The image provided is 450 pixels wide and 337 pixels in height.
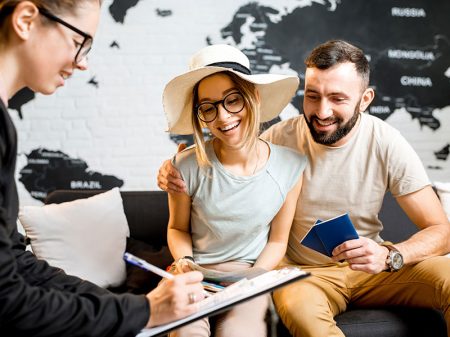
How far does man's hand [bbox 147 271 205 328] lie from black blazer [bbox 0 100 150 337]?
3 centimetres

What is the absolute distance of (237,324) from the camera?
5.97 feet

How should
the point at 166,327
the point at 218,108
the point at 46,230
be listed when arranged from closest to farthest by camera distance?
the point at 166,327 < the point at 218,108 < the point at 46,230

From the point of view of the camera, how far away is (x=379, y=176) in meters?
2.13

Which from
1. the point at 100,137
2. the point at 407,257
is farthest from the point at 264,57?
the point at 407,257

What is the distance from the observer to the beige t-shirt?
2100 mm

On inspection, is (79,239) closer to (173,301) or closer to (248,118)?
(248,118)

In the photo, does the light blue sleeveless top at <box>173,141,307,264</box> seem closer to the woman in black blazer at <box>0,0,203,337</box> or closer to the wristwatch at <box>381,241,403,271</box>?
the wristwatch at <box>381,241,403,271</box>

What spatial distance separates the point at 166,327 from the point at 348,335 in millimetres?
1011

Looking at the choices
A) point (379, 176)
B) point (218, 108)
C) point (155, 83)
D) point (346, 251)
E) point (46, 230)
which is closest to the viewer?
point (346, 251)

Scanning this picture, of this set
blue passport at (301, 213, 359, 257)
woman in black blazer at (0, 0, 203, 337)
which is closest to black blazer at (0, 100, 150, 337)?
woman in black blazer at (0, 0, 203, 337)

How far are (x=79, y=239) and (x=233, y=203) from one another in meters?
0.84

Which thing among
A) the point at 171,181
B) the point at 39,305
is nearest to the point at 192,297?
the point at 39,305

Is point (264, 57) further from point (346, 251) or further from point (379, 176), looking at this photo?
point (346, 251)

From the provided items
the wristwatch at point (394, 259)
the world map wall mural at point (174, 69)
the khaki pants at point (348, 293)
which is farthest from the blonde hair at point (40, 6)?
the world map wall mural at point (174, 69)
